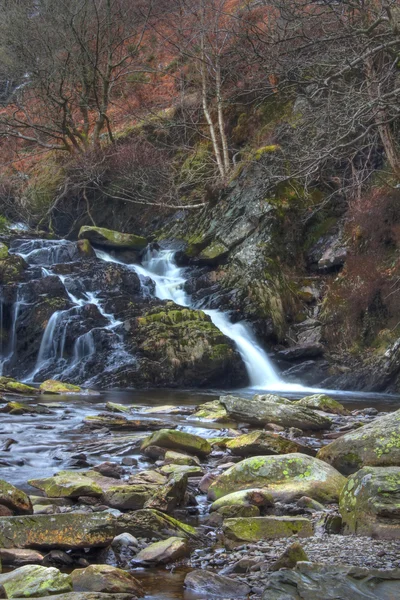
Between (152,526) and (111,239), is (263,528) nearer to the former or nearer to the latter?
(152,526)

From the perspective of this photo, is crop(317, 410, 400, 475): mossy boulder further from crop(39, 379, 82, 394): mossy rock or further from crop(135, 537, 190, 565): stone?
crop(39, 379, 82, 394): mossy rock

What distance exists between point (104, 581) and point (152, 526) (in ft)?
3.03

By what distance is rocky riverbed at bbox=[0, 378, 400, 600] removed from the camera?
2.81 meters

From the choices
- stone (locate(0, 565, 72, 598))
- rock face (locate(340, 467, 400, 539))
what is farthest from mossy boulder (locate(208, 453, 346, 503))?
stone (locate(0, 565, 72, 598))

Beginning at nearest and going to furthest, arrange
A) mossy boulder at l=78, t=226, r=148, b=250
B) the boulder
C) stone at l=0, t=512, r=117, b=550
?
stone at l=0, t=512, r=117, b=550, the boulder, mossy boulder at l=78, t=226, r=148, b=250

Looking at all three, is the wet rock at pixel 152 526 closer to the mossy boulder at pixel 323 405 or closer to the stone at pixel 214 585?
the stone at pixel 214 585

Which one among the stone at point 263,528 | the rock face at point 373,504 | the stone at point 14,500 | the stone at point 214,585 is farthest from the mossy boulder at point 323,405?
the stone at point 214,585

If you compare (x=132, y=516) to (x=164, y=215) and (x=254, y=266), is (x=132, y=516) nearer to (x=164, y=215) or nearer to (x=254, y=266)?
(x=254, y=266)

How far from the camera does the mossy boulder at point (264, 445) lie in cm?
572

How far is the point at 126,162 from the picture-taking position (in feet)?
74.3

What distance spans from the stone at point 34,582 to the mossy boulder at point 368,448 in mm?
2759

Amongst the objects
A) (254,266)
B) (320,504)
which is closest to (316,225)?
(254,266)

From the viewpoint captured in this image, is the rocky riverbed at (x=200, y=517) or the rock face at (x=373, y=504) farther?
the rock face at (x=373, y=504)

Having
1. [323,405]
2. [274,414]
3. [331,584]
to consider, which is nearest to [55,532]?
[331,584]
